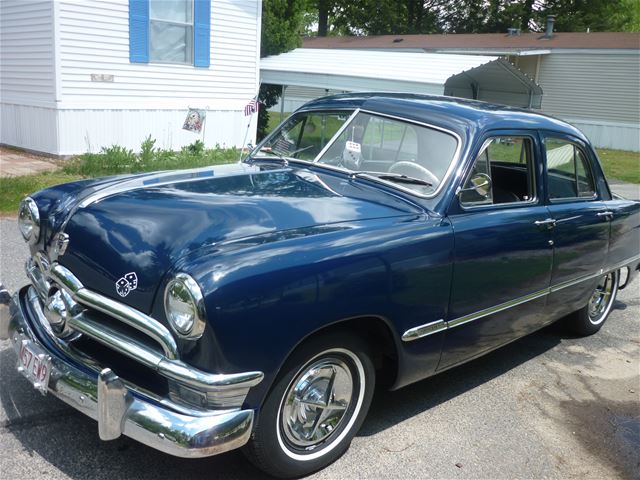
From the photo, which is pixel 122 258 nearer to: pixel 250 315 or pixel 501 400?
pixel 250 315

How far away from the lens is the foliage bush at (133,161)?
974cm

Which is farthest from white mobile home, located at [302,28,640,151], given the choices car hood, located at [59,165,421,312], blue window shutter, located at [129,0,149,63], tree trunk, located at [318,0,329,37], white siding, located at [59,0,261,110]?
car hood, located at [59,165,421,312]

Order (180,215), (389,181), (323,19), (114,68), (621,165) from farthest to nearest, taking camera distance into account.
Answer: (323,19), (621,165), (114,68), (389,181), (180,215)

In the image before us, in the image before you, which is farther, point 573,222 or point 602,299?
point 602,299

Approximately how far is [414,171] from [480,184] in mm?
392

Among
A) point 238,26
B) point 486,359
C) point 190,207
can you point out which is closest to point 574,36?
point 238,26

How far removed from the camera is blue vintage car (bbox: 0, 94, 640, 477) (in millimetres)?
2580

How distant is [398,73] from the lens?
15359mm

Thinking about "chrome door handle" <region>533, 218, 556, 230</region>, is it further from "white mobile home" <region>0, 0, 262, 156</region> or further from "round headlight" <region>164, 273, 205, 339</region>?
"white mobile home" <region>0, 0, 262, 156</region>

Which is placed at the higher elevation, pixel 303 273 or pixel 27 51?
pixel 27 51

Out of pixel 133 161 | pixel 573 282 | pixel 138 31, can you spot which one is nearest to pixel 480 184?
pixel 573 282

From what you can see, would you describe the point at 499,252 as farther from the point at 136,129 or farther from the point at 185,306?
the point at 136,129

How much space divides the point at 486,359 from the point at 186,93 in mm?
9752

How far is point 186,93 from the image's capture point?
12852 mm
